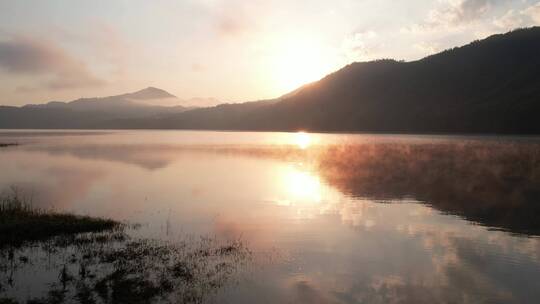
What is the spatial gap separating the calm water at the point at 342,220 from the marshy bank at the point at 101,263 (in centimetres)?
82

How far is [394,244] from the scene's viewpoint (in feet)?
95.0

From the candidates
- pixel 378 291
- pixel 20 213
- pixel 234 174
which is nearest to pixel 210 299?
pixel 378 291

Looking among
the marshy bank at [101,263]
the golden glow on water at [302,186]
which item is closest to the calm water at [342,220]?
the golden glow on water at [302,186]

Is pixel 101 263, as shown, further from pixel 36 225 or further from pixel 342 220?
pixel 342 220

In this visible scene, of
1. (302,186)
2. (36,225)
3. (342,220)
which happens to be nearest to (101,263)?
(36,225)

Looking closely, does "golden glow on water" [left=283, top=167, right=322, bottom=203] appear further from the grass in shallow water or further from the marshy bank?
the grass in shallow water

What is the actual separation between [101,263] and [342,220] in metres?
20.6

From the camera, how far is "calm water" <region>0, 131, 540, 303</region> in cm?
2061

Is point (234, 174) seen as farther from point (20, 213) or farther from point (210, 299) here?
point (210, 299)

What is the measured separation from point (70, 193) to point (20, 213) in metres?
18.6

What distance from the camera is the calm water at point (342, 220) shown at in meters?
20.6

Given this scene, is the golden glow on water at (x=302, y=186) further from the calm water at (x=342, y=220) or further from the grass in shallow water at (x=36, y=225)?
the grass in shallow water at (x=36, y=225)

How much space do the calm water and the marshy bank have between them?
0.82m

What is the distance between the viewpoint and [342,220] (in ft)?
121
